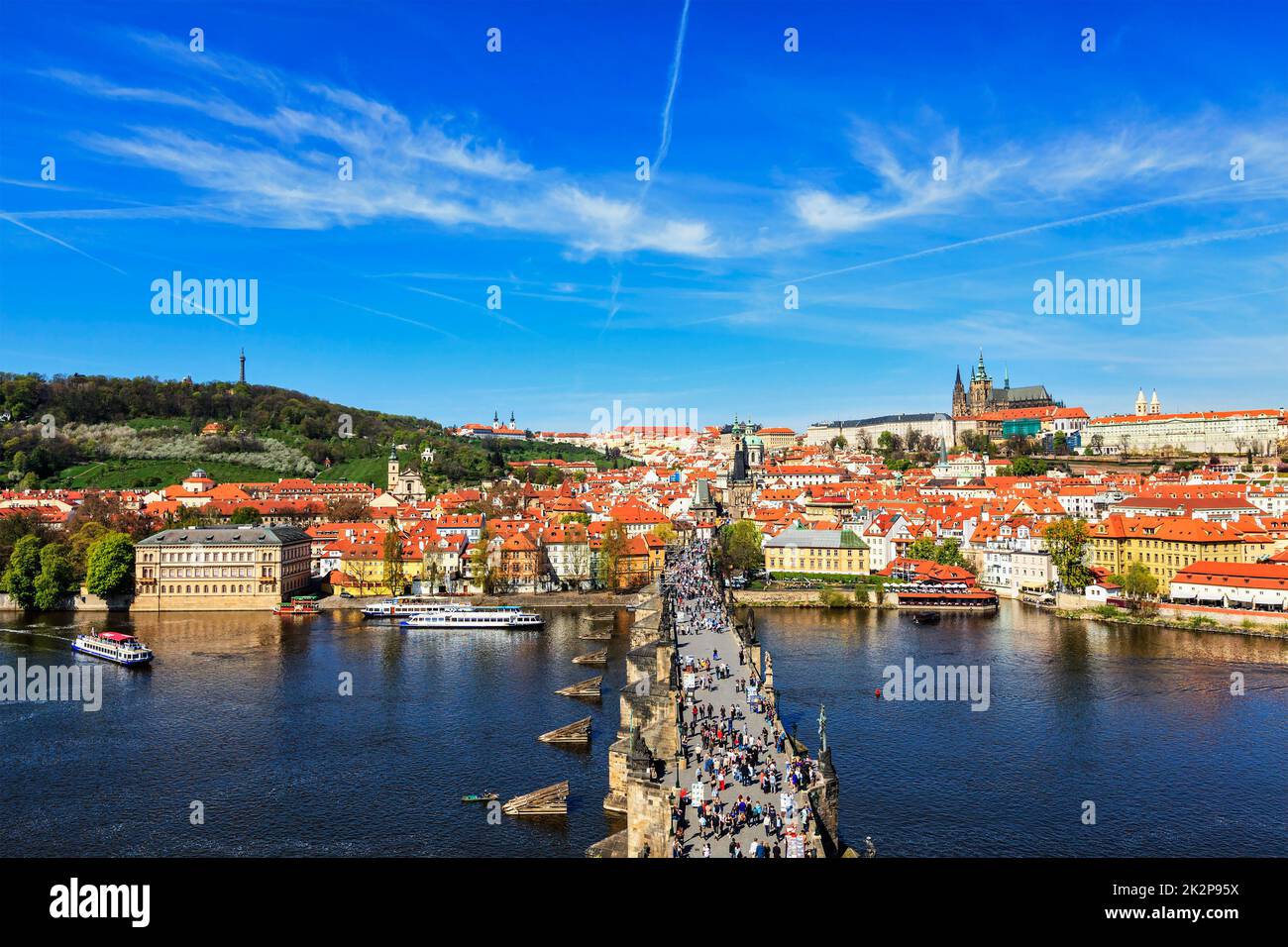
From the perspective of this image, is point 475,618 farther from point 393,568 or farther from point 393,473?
point 393,473

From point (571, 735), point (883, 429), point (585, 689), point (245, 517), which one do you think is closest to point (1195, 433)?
point (883, 429)

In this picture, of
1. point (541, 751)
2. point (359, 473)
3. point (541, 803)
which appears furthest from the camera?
point (359, 473)

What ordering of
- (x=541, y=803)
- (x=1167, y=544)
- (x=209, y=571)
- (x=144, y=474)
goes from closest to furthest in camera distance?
(x=541, y=803)
(x=1167, y=544)
(x=209, y=571)
(x=144, y=474)

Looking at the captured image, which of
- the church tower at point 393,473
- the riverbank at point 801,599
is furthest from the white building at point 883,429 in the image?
the riverbank at point 801,599

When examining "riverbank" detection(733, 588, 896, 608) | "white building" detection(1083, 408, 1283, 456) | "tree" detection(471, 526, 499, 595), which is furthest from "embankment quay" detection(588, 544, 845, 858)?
"white building" detection(1083, 408, 1283, 456)

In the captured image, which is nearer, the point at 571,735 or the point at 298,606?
the point at 571,735

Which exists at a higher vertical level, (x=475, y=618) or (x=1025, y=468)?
(x=1025, y=468)
